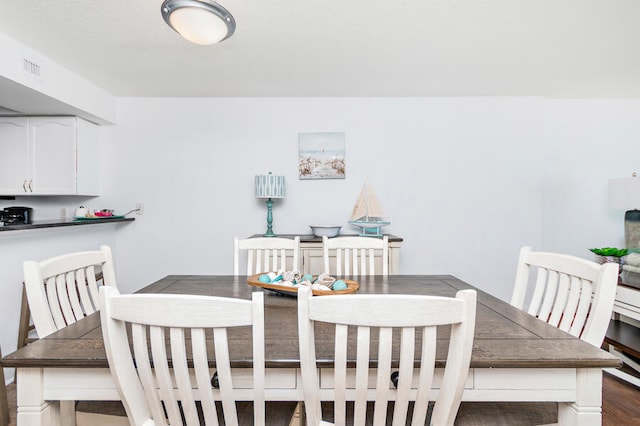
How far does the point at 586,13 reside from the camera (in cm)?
194

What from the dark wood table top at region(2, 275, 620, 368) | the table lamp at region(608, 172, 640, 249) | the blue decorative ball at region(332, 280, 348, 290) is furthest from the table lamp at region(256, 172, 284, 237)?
the table lamp at region(608, 172, 640, 249)

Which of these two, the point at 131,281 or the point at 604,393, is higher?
the point at 131,281

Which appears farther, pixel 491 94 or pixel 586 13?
pixel 491 94

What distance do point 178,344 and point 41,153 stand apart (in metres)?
3.31

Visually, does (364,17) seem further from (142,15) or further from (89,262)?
(89,262)

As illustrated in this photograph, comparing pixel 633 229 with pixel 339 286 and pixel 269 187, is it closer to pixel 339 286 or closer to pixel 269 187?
pixel 339 286

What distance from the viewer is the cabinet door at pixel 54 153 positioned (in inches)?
121

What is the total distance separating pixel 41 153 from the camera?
3080 millimetres

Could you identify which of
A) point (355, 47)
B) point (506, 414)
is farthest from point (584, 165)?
point (506, 414)

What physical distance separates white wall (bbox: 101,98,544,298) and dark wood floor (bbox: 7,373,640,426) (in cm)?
130

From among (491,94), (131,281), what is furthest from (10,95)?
(491,94)

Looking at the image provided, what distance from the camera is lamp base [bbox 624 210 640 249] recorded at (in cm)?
280

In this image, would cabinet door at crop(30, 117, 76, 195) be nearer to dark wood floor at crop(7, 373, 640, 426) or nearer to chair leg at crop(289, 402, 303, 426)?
dark wood floor at crop(7, 373, 640, 426)

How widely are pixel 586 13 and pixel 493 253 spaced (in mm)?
2126
